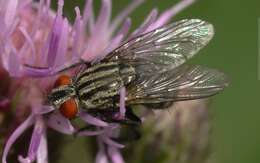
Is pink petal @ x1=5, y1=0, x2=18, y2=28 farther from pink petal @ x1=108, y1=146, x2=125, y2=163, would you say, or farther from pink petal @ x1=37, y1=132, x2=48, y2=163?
pink petal @ x1=108, y1=146, x2=125, y2=163

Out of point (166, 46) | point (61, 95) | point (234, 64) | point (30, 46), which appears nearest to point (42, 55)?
point (30, 46)

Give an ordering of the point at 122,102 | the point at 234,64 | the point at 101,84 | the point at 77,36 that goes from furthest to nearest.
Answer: the point at 234,64
the point at 77,36
the point at 101,84
the point at 122,102

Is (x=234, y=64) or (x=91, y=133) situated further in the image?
(x=234, y=64)

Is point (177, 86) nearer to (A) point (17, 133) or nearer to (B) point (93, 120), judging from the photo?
(B) point (93, 120)

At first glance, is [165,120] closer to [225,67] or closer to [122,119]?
[122,119]

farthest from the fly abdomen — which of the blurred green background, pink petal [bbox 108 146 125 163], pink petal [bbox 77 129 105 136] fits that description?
the blurred green background

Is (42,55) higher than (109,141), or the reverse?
(42,55)

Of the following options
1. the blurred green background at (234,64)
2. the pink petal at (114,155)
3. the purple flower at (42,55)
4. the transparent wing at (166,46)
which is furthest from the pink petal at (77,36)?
the blurred green background at (234,64)

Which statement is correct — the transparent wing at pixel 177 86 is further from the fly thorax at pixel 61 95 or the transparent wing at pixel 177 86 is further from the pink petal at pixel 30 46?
the pink petal at pixel 30 46
